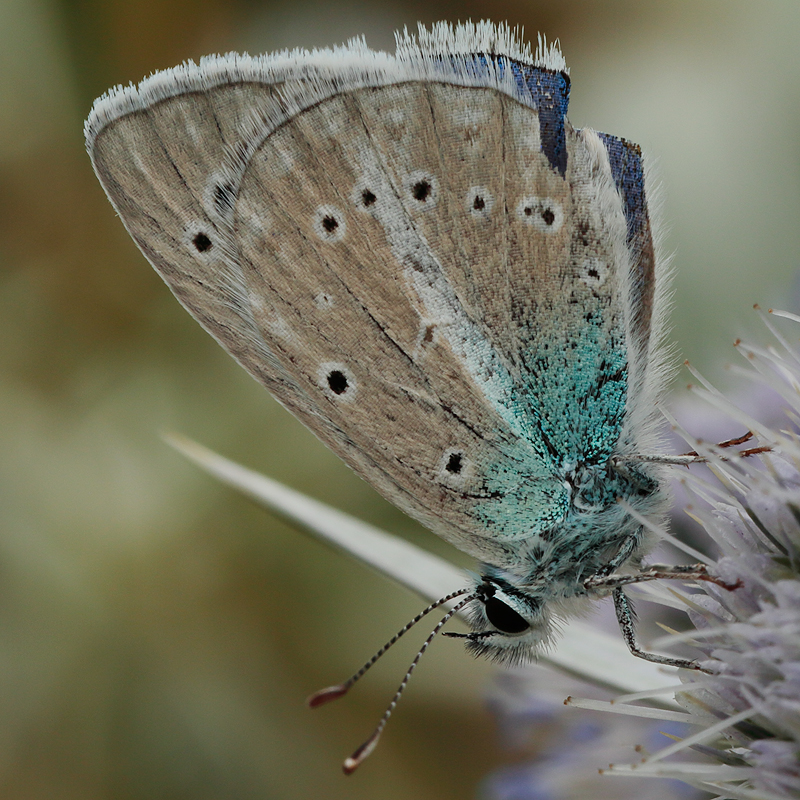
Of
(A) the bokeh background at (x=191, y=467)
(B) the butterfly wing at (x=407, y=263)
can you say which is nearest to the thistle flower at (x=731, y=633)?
(B) the butterfly wing at (x=407, y=263)

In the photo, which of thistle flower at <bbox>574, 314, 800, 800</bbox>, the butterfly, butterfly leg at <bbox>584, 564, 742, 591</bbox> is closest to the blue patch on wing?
the butterfly

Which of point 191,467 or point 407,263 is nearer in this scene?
point 407,263

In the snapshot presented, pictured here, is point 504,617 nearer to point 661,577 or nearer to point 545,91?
point 661,577

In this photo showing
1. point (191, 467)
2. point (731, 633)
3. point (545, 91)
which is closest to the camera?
point (731, 633)

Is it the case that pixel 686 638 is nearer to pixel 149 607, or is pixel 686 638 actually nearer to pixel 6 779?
pixel 149 607

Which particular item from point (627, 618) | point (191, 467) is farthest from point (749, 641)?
point (191, 467)

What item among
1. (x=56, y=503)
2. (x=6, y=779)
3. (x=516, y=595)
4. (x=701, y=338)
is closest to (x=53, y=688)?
(x=6, y=779)
